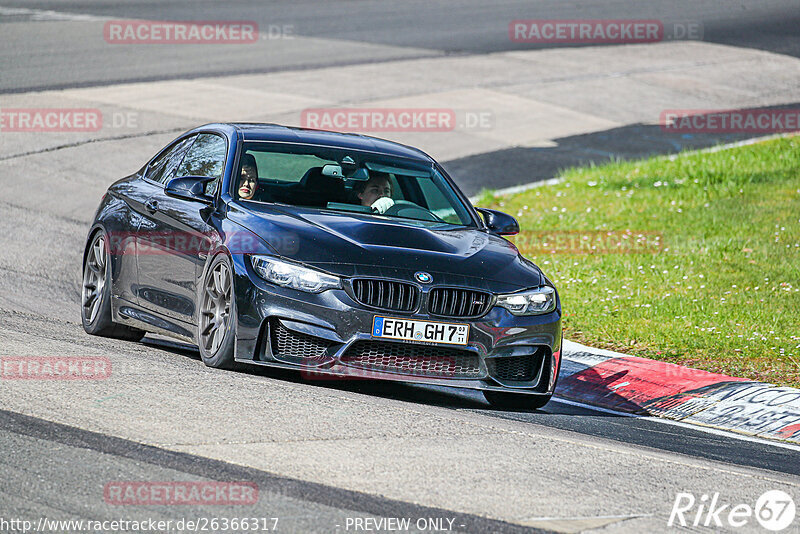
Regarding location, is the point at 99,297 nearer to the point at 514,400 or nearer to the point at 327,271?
the point at 327,271

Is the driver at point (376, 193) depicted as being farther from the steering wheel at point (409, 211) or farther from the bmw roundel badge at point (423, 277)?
the bmw roundel badge at point (423, 277)

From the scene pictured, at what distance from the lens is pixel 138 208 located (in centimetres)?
895

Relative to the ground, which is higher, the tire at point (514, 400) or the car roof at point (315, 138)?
the car roof at point (315, 138)

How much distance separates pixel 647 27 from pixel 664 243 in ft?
63.9

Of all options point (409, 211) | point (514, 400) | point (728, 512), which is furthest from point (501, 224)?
point (728, 512)

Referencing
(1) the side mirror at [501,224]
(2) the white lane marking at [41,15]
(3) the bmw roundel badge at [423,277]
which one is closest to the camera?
(3) the bmw roundel badge at [423,277]

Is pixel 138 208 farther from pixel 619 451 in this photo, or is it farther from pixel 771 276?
pixel 771 276

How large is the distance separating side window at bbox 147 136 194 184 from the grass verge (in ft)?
11.5

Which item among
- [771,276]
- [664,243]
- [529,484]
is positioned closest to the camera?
[529,484]

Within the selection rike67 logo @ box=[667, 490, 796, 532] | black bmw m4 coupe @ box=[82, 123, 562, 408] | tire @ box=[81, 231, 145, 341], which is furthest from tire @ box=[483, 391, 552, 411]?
tire @ box=[81, 231, 145, 341]

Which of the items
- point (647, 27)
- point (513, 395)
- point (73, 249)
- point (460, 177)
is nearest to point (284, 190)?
point (513, 395)

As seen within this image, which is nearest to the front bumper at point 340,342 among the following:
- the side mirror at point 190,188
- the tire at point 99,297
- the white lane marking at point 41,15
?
the side mirror at point 190,188

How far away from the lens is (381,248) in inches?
297

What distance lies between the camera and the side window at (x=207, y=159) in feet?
28.2
